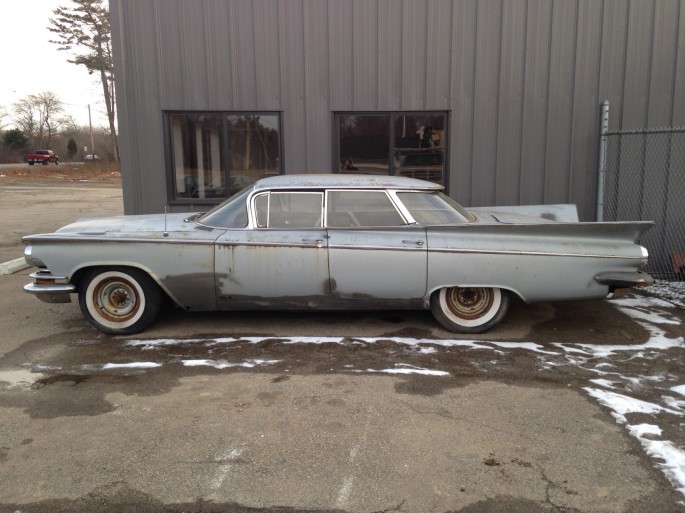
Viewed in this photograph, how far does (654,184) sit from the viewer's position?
820 cm

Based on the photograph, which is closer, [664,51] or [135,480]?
[135,480]

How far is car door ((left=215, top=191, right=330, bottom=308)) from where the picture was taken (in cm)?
510

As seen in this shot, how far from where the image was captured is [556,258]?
501 centimetres

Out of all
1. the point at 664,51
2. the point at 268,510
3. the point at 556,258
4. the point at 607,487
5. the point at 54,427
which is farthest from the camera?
the point at 664,51

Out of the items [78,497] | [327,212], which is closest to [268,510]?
[78,497]

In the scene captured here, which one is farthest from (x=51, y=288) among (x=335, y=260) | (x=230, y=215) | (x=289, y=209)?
(x=335, y=260)

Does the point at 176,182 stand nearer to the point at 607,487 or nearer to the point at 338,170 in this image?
the point at 338,170

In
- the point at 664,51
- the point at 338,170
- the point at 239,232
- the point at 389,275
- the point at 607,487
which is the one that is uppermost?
the point at 664,51

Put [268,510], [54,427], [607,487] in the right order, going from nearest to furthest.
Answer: [268,510] → [607,487] → [54,427]

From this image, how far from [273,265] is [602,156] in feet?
18.1

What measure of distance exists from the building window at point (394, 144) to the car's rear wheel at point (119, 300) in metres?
3.98

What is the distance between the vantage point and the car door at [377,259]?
16.7 ft

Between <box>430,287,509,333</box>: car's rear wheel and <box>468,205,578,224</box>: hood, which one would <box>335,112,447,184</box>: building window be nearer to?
<box>468,205,578,224</box>: hood

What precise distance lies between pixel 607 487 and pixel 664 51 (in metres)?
7.37
